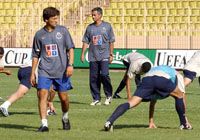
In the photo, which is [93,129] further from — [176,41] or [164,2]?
[164,2]

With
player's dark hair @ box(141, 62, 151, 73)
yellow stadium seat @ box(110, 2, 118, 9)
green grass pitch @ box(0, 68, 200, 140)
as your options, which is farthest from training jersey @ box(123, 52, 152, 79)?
yellow stadium seat @ box(110, 2, 118, 9)

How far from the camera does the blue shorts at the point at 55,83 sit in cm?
1416

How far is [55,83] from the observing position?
1441 cm

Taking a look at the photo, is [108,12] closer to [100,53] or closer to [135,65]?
[100,53]

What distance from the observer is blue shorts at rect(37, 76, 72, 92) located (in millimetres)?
14164


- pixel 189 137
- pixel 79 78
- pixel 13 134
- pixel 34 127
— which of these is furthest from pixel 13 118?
pixel 79 78

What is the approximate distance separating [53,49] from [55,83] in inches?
24.7

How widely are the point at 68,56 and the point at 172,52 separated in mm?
22357

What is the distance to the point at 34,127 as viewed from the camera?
1487cm

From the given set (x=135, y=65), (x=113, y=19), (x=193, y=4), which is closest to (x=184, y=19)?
(x=193, y=4)

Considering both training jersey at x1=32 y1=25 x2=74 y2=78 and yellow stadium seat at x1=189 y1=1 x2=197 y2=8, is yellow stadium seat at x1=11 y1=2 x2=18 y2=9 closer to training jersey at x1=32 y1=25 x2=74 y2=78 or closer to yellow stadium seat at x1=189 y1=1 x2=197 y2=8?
yellow stadium seat at x1=189 y1=1 x2=197 y2=8

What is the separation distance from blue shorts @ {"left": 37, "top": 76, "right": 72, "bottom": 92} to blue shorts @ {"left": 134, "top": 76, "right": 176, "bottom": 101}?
1320 mm

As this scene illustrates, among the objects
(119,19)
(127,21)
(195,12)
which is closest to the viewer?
(195,12)

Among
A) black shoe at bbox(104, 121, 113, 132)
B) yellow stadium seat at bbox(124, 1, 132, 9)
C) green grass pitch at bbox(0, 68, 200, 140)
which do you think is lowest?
green grass pitch at bbox(0, 68, 200, 140)
